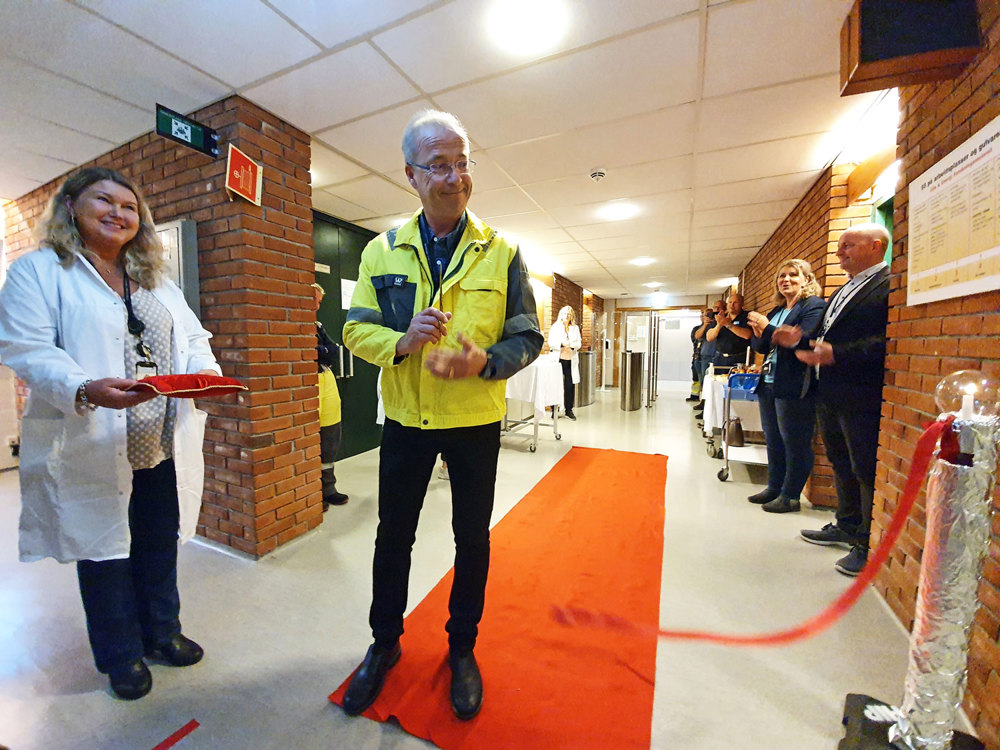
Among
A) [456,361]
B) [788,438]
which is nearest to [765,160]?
[788,438]

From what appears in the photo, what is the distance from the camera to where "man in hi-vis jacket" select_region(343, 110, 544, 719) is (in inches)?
43.1

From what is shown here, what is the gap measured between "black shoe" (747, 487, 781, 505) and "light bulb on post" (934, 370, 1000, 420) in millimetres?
2205

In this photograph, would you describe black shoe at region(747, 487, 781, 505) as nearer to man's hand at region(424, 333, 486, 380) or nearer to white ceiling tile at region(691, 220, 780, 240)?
man's hand at region(424, 333, 486, 380)

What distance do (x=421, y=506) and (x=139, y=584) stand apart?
1086 millimetres

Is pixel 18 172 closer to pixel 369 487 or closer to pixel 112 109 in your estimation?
pixel 112 109

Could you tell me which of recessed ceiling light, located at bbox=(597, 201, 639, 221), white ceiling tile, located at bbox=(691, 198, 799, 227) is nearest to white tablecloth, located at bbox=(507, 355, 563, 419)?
recessed ceiling light, located at bbox=(597, 201, 639, 221)

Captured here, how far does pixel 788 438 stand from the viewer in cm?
258

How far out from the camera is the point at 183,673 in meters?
1.38

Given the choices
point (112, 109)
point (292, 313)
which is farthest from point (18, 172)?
Answer: point (292, 313)

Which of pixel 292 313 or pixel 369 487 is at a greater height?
pixel 292 313

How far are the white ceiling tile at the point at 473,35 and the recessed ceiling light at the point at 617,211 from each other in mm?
2225

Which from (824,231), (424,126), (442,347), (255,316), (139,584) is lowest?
(139,584)

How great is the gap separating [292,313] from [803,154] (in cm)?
352

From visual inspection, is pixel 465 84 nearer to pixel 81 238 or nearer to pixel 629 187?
pixel 81 238
